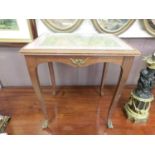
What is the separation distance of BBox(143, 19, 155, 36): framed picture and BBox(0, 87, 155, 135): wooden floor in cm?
63

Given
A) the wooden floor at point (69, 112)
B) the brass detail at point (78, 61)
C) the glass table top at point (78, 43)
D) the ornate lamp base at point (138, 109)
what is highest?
the glass table top at point (78, 43)

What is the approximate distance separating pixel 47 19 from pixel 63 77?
601mm

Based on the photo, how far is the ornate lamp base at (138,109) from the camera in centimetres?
108

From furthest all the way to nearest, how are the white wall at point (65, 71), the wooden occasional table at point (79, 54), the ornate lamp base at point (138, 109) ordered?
the white wall at point (65, 71), the ornate lamp base at point (138, 109), the wooden occasional table at point (79, 54)

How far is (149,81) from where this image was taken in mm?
1016

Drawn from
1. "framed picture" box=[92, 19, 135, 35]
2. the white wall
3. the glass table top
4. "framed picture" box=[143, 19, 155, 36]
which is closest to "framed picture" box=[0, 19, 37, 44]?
the white wall

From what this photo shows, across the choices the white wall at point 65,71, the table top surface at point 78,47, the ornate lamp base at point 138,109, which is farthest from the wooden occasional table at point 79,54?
the white wall at point 65,71

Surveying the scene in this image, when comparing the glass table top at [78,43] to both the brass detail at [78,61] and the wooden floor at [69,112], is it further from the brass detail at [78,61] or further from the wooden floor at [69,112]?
the wooden floor at [69,112]

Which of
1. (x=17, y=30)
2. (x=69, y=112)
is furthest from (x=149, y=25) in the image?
(x=17, y=30)

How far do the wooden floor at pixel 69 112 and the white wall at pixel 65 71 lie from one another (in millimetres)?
87

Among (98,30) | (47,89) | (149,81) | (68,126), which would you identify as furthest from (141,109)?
(47,89)

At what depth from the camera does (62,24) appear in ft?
3.85
